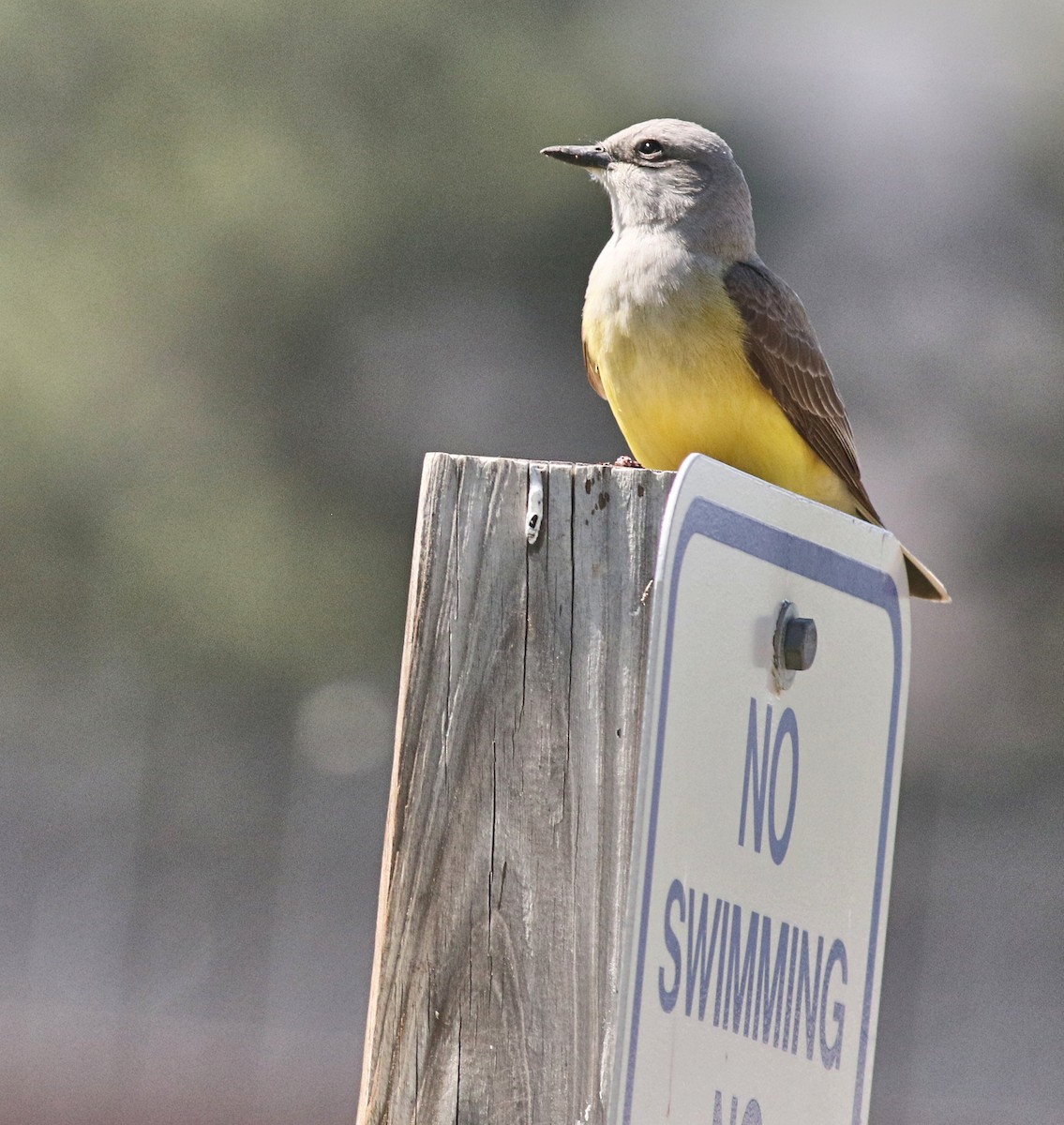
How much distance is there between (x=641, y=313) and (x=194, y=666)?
246 inches

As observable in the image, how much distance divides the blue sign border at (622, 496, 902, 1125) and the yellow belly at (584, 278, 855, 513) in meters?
1.21

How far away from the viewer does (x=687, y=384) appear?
307 centimetres

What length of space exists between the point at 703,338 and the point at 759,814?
66.8 inches

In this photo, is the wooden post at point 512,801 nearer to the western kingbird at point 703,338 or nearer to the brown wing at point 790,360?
the western kingbird at point 703,338

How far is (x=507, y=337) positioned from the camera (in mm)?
9422

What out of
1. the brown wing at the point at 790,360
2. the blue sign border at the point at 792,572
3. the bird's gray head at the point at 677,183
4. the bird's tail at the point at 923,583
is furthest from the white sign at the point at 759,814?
the bird's gray head at the point at 677,183

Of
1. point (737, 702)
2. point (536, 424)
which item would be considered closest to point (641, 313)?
point (737, 702)

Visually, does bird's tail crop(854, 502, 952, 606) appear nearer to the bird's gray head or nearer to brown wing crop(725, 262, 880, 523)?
brown wing crop(725, 262, 880, 523)

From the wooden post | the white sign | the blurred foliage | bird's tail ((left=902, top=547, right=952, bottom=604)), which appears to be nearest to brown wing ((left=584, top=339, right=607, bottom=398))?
bird's tail ((left=902, top=547, right=952, bottom=604))

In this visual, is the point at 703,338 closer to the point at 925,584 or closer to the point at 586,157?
the point at 925,584

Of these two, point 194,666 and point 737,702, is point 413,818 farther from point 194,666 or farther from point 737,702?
point 194,666

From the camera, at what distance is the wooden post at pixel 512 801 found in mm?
1449

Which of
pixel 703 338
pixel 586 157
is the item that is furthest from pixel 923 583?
pixel 586 157

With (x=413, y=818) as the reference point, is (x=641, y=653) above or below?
above
